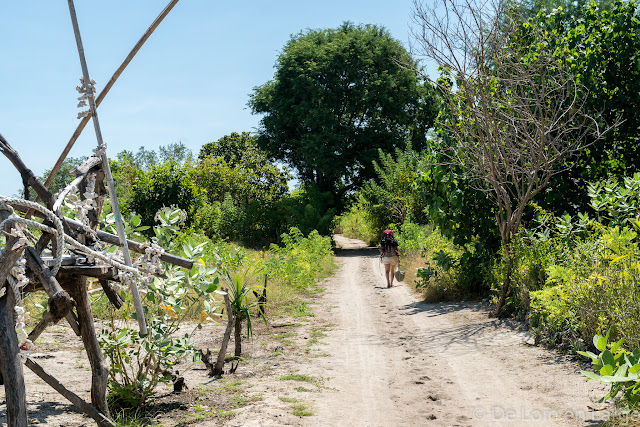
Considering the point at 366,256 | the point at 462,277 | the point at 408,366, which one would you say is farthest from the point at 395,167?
the point at 408,366

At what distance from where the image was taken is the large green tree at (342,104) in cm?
2709

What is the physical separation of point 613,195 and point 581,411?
13.0 feet

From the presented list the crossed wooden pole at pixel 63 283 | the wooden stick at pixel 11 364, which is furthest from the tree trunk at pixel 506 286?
the wooden stick at pixel 11 364

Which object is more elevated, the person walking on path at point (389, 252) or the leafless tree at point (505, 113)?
the leafless tree at point (505, 113)

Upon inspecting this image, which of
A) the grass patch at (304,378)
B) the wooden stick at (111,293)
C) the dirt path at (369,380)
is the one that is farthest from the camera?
the grass patch at (304,378)

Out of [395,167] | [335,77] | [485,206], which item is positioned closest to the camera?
[485,206]

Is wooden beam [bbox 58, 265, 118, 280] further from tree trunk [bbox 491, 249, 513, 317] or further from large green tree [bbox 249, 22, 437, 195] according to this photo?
large green tree [bbox 249, 22, 437, 195]

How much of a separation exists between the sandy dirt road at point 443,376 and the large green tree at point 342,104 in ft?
59.7

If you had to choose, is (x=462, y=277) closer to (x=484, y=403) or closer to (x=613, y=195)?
(x=613, y=195)

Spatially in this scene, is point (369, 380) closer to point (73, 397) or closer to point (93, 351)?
point (93, 351)

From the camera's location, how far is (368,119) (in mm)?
29234

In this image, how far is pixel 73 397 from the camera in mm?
3785

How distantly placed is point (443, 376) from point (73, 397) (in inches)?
152

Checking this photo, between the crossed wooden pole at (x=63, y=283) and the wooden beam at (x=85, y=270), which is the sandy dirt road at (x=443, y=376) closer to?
the crossed wooden pole at (x=63, y=283)
